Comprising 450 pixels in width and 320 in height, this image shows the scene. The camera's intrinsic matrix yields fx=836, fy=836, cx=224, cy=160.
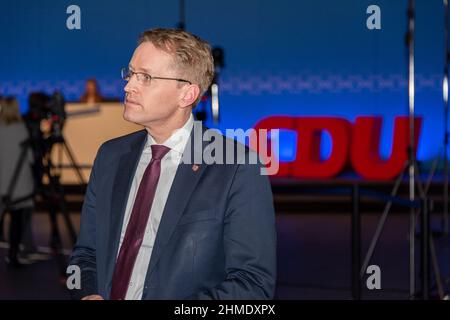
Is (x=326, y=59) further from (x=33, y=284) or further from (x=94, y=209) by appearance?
(x=94, y=209)

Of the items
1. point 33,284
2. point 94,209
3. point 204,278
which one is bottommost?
point 33,284

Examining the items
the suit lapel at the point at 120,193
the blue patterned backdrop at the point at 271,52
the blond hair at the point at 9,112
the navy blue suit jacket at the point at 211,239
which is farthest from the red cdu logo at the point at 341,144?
the navy blue suit jacket at the point at 211,239

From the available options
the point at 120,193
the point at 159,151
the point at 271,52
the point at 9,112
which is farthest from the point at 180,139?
the point at 271,52

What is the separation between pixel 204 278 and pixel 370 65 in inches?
420

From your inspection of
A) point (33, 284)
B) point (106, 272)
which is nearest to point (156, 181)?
point (106, 272)

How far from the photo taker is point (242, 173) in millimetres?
1922

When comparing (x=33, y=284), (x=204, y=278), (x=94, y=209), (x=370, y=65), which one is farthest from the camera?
(x=370, y=65)

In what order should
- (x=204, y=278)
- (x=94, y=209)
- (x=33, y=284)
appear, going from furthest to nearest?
(x=33, y=284) → (x=94, y=209) → (x=204, y=278)

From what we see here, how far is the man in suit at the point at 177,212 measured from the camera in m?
1.89

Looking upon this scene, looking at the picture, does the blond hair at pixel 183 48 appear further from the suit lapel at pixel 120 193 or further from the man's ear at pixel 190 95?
the suit lapel at pixel 120 193

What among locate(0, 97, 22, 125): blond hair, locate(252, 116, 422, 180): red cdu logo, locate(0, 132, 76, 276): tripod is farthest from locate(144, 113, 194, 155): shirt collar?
locate(252, 116, 422, 180): red cdu logo

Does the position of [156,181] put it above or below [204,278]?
above

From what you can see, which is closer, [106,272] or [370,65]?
[106,272]

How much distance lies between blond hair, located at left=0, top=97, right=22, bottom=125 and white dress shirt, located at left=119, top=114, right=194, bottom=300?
187 inches
